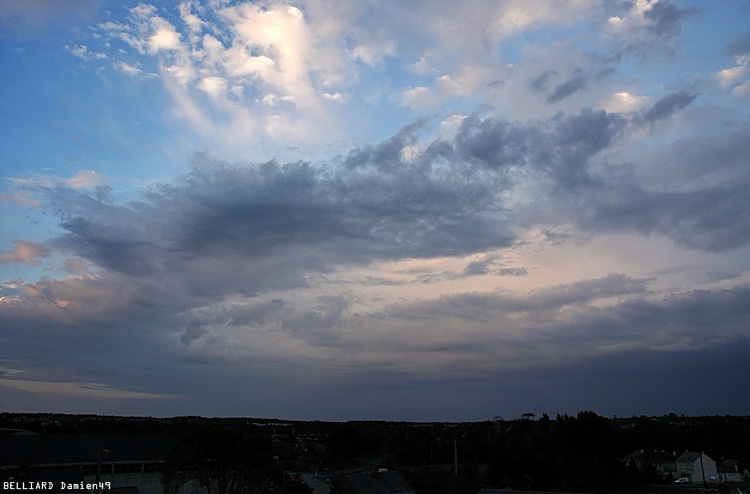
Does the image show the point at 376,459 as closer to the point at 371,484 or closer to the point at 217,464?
the point at 371,484

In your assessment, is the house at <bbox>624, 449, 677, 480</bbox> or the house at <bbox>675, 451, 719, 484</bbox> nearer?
the house at <bbox>675, 451, 719, 484</bbox>

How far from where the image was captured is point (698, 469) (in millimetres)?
78000

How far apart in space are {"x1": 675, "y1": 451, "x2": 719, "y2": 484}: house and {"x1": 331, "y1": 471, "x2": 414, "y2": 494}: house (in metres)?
46.8

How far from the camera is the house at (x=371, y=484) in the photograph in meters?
50.9

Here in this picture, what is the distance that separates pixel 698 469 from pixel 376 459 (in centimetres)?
6127

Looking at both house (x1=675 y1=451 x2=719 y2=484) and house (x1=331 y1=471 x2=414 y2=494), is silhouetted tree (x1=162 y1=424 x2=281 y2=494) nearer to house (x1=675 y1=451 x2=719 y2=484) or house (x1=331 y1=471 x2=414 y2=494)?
house (x1=331 y1=471 x2=414 y2=494)

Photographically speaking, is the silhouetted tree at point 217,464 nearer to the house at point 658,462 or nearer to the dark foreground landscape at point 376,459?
the dark foreground landscape at point 376,459

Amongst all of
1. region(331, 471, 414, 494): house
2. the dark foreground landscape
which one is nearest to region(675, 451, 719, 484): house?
the dark foreground landscape

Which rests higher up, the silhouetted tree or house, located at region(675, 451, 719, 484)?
the silhouetted tree

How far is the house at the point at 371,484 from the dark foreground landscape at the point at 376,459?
160 millimetres

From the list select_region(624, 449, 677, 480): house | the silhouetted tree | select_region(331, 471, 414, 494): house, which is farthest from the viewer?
select_region(624, 449, 677, 480): house

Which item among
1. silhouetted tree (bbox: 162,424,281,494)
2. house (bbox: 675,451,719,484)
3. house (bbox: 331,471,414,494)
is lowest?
house (bbox: 675,451,719,484)

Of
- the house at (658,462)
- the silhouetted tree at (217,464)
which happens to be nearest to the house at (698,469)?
the house at (658,462)

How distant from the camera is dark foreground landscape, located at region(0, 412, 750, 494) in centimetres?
4256
